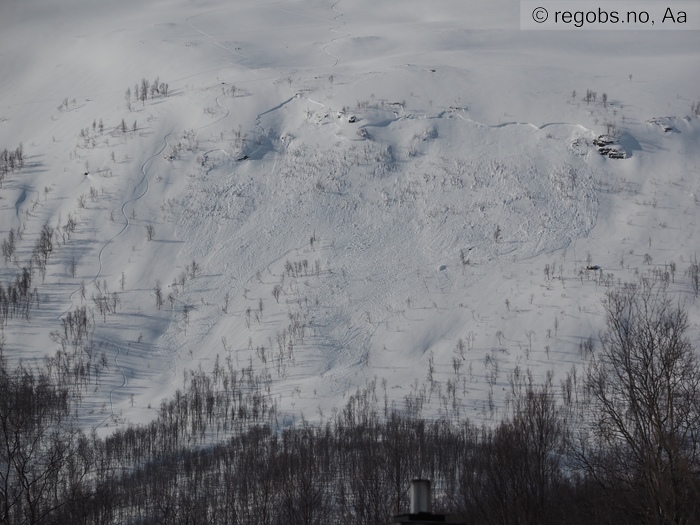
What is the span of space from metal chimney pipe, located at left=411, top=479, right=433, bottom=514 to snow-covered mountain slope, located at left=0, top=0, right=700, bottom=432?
69259 mm

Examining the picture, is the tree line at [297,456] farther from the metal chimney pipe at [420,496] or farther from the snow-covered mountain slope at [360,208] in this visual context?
the metal chimney pipe at [420,496]

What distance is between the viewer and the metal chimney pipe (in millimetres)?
13047

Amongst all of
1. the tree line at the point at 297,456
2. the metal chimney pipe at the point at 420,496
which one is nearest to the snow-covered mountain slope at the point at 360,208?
the tree line at the point at 297,456

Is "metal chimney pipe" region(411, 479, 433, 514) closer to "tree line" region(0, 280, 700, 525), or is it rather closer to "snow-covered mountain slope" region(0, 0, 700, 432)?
"tree line" region(0, 280, 700, 525)

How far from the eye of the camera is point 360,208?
124 meters

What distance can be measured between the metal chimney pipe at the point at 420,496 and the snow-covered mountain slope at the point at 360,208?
227 feet

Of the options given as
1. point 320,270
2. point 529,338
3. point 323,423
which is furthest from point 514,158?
point 323,423

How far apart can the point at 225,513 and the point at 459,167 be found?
7910cm

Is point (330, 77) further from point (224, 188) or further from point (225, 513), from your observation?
point (225, 513)

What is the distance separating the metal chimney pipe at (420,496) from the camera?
13047 millimetres

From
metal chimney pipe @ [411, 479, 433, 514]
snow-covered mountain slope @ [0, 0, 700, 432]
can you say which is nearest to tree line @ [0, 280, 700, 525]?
snow-covered mountain slope @ [0, 0, 700, 432]

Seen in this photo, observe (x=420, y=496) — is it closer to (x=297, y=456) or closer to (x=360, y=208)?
(x=297, y=456)

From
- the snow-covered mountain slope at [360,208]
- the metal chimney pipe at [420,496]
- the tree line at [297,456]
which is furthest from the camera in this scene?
the snow-covered mountain slope at [360,208]

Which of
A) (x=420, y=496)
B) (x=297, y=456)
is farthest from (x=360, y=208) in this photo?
(x=420, y=496)
